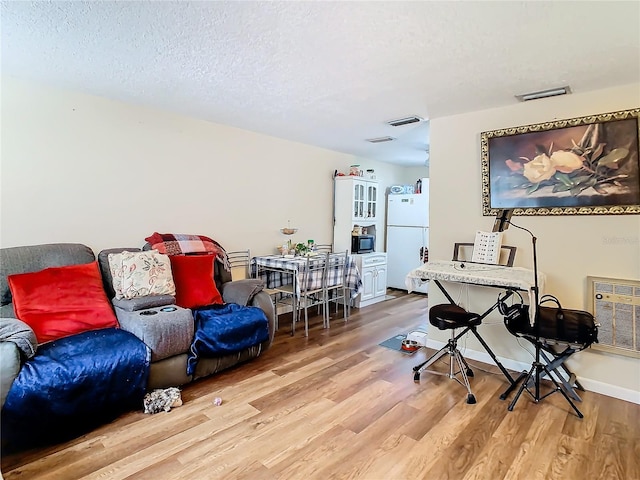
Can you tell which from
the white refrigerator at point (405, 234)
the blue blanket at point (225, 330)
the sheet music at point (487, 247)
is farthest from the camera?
the white refrigerator at point (405, 234)

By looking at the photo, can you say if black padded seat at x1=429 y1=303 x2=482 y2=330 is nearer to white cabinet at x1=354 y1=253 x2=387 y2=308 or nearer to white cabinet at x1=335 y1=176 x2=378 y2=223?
white cabinet at x1=354 y1=253 x2=387 y2=308

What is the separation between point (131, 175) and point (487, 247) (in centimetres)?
326

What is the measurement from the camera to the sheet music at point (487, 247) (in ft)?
10.2

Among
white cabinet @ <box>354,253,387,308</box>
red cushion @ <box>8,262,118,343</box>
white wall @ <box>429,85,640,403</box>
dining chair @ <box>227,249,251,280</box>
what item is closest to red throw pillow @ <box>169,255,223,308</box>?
red cushion @ <box>8,262,118,343</box>

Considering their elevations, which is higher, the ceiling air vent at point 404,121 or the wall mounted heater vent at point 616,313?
the ceiling air vent at point 404,121

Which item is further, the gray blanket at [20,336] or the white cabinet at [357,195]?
the white cabinet at [357,195]

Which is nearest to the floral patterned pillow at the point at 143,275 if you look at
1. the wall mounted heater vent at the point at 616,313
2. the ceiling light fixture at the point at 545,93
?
the ceiling light fixture at the point at 545,93

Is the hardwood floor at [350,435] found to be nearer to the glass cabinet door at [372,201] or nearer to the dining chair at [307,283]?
the dining chair at [307,283]

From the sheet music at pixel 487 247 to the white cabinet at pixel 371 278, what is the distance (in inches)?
80.1

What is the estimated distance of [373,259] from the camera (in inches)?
207

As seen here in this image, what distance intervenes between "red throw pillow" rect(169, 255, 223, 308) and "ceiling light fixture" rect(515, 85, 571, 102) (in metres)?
3.05

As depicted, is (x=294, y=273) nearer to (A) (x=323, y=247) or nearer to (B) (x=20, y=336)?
(A) (x=323, y=247)

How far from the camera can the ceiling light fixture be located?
270 cm

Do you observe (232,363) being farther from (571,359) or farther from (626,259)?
(626,259)
